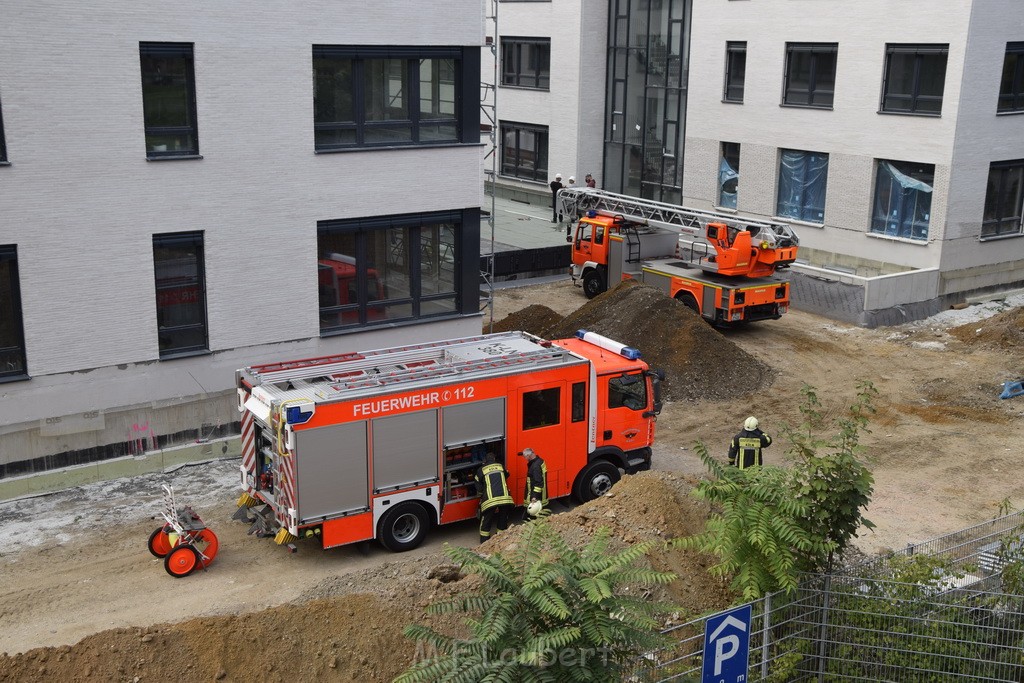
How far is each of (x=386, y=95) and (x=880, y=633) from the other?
13875 millimetres

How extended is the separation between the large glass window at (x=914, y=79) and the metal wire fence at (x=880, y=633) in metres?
22.8

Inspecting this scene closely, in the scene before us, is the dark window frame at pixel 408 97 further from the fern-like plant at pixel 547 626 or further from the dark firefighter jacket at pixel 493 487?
the fern-like plant at pixel 547 626

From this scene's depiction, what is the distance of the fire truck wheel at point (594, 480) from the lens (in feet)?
57.1

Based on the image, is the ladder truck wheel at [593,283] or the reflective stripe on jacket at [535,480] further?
the ladder truck wheel at [593,283]

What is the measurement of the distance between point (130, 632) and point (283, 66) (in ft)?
36.1

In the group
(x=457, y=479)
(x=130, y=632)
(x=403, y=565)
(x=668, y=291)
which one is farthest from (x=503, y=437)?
(x=668, y=291)

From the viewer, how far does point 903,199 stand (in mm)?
31938

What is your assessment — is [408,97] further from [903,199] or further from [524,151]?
[524,151]

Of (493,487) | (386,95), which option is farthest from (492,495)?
(386,95)

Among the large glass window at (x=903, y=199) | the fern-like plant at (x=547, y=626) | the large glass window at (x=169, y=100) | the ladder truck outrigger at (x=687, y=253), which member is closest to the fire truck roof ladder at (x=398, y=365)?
the large glass window at (x=169, y=100)

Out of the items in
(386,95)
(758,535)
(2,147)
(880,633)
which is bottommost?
(880,633)

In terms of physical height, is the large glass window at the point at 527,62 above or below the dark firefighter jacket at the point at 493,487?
above

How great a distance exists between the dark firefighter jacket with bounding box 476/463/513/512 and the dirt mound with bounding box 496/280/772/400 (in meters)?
8.57

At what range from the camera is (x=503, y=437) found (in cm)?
1630
